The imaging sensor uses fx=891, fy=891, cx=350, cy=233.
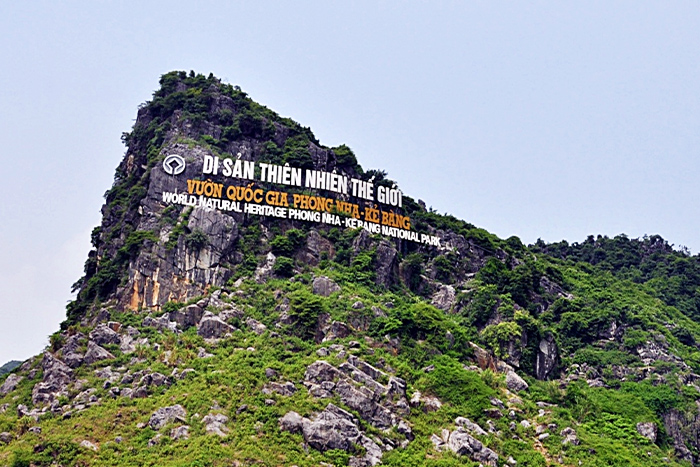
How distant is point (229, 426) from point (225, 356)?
8482 millimetres

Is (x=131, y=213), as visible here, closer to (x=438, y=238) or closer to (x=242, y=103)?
(x=242, y=103)

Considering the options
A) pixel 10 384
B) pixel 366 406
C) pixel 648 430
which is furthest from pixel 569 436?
pixel 10 384

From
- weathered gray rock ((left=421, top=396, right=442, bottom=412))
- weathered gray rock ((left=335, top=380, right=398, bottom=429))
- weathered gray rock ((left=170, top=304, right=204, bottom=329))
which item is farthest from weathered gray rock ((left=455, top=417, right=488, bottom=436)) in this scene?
weathered gray rock ((left=170, top=304, right=204, bottom=329))

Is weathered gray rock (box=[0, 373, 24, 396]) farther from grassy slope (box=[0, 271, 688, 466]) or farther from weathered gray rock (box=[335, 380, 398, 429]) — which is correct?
weathered gray rock (box=[335, 380, 398, 429])

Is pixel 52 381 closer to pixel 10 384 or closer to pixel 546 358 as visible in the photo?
pixel 10 384

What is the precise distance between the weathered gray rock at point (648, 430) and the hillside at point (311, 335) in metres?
0.17

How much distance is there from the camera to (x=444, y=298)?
251 ft

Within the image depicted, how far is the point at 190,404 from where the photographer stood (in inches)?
2124

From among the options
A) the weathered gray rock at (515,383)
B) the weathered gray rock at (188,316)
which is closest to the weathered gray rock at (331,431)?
the weathered gray rock at (515,383)

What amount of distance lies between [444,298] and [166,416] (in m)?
30.8

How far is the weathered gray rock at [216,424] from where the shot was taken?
51.3m

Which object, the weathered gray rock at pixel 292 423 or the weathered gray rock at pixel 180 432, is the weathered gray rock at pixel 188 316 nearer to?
the weathered gray rock at pixel 180 432

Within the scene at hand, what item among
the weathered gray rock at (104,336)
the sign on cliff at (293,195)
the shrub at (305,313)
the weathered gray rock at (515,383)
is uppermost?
the sign on cliff at (293,195)

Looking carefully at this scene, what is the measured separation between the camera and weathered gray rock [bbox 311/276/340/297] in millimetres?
67312
